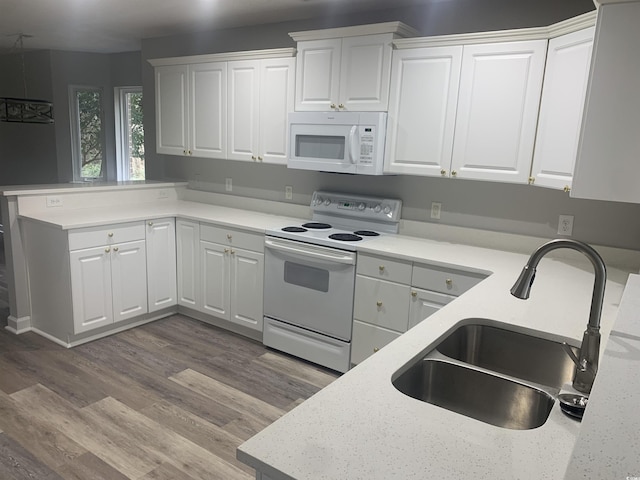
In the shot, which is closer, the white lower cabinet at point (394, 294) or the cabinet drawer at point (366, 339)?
A: the white lower cabinet at point (394, 294)

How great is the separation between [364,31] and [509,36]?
0.92 m

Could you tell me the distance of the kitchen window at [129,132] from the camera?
6609 mm

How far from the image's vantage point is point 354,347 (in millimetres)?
3184

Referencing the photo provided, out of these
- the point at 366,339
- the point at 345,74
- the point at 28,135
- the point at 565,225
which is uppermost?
the point at 345,74

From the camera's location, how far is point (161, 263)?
399 cm

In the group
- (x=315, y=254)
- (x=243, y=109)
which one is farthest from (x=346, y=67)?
(x=315, y=254)

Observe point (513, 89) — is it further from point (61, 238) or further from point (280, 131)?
point (61, 238)

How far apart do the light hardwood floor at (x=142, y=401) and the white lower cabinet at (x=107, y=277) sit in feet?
0.68

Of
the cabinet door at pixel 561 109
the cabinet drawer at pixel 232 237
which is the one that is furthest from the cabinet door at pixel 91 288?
the cabinet door at pixel 561 109

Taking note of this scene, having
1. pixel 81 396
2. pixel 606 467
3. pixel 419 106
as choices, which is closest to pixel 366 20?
pixel 419 106

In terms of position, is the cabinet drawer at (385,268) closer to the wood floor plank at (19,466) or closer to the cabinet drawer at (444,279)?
the cabinet drawer at (444,279)

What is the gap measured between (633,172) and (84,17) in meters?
4.19

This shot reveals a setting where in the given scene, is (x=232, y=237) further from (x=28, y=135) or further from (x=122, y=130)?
(x=28, y=135)

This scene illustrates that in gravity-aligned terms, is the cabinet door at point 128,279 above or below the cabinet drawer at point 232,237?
below
